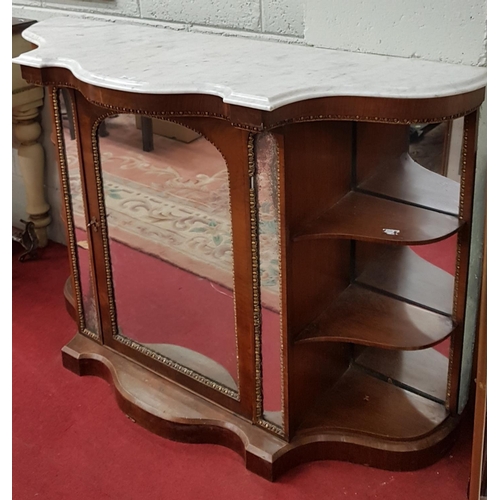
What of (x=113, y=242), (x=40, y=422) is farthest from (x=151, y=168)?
(x=40, y=422)

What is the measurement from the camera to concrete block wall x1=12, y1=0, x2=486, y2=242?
1.59m

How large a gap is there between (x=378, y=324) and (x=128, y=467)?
0.80m

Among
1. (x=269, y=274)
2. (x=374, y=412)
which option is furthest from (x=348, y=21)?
(x=374, y=412)


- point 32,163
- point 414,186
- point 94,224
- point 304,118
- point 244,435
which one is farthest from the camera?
point 32,163

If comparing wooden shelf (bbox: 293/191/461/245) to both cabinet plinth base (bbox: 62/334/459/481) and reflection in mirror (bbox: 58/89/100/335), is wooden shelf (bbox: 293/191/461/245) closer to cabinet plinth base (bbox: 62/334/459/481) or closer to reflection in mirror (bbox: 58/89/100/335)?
cabinet plinth base (bbox: 62/334/459/481)

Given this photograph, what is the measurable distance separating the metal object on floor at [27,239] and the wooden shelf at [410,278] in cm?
160

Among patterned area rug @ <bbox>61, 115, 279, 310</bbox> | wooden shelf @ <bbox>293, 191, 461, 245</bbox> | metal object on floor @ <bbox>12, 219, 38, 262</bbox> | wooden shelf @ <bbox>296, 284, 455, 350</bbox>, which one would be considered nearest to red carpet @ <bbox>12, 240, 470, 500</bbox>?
wooden shelf @ <bbox>296, 284, 455, 350</bbox>

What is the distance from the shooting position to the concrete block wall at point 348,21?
62.7 inches

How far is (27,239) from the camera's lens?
2.97 meters

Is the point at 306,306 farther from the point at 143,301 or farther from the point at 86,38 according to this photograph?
the point at 86,38

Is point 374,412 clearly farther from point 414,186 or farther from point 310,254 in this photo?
point 414,186

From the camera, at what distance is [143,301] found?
6.82ft

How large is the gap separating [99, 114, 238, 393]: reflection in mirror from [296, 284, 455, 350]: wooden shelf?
26 cm

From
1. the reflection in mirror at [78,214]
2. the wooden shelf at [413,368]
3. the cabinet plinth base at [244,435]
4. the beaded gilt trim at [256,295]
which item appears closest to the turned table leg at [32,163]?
the reflection in mirror at [78,214]
